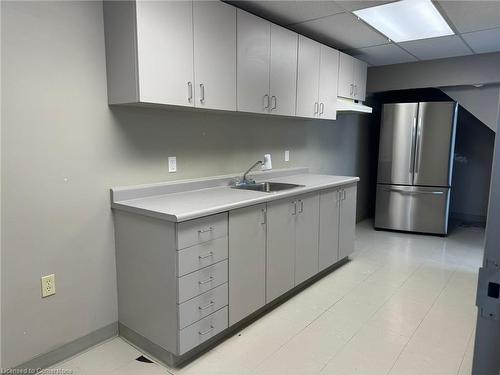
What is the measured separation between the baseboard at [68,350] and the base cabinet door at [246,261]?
79 cm

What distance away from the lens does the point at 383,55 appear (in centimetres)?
408

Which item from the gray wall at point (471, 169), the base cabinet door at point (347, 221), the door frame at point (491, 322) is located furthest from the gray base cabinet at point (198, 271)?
the gray wall at point (471, 169)

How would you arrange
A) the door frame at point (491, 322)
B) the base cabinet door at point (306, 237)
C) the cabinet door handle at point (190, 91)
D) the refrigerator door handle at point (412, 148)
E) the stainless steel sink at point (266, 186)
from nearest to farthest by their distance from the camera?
the door frame at point (491, 322)
the cabinet door handle at point (190, 91)
the base cabinet door at point (306, 237)
the stainless steel sink at point (266, 186)
the refrigerator door handle at point (412, 148)

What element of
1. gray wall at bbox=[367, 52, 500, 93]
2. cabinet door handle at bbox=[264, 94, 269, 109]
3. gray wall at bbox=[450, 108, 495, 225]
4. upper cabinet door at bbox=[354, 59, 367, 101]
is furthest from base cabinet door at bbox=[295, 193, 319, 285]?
gray wall at bbox=[450, 108, 495, 225]

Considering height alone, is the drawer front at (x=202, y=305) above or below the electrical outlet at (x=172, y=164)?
below

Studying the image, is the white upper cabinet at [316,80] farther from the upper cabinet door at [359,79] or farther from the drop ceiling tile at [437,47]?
the drop ceiling tile at [437,47]

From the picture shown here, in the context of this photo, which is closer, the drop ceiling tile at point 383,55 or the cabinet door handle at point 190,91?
the cabinet door handle at point 190,91

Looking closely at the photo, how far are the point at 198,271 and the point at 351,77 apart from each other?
9.39 ft

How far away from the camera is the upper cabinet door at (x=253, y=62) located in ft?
8.13

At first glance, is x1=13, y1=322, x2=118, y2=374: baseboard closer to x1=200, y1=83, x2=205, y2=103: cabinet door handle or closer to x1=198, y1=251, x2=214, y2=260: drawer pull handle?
x1=198, y1=251, x2=214, y2=260: drawer pull handle

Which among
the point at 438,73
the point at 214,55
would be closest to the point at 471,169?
the point at 438,73

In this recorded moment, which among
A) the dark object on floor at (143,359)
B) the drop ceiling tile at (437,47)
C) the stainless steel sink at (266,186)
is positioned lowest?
the dark object on floor at (143,359)

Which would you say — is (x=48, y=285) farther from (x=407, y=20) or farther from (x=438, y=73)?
(x=438, y=73)

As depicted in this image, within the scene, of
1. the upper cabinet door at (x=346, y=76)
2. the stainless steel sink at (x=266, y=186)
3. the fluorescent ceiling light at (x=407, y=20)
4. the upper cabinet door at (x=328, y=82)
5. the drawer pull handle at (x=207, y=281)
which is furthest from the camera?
the upper cabinet door at (x=346, y=76)
